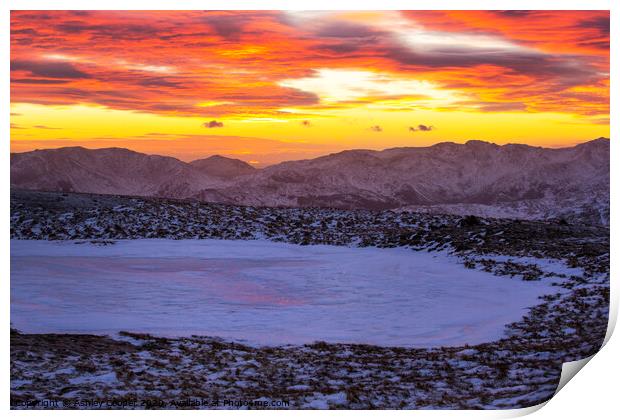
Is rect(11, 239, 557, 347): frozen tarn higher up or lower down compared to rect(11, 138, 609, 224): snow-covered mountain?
lower down

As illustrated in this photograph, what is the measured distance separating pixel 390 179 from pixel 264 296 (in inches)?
645

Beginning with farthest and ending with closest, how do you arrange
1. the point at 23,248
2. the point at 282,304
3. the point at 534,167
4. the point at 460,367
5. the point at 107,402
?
the point at 534,167
the point at 23,248
the point at 282,304
the point at 460,367
the point at 107,402

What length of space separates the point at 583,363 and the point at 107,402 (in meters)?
7.68

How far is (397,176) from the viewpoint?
31.8m

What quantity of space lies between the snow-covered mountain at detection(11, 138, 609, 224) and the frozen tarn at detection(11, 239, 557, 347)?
8.48 ft

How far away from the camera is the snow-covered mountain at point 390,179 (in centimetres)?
2158

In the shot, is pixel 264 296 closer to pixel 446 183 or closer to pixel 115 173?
pixel 115 173

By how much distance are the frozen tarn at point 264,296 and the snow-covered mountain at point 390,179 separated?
2.58m

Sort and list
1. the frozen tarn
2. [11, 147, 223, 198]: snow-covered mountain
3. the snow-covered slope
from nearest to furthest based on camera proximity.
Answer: the frozen tarn
[11, 147, 223, 198]: snow-covered mountain
the snow-covered slope

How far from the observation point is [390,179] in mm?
31078

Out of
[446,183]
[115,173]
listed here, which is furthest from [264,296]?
[446,183]

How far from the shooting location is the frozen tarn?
1255cm

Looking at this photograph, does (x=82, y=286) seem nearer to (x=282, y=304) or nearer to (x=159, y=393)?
(x=282, y=304)
